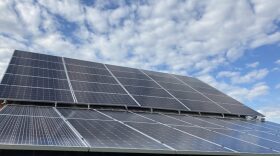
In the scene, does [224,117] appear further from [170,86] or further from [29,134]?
[29,134]

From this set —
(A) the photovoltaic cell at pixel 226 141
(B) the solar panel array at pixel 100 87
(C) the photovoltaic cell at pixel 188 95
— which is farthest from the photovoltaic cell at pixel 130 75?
(A) the photovoltaic cell at pixel 226 141

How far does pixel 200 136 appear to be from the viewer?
14227 millimetres

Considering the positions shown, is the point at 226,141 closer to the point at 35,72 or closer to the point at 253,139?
the point at 253,139

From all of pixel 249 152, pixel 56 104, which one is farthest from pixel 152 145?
pixel 56 104

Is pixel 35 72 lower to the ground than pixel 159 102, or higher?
higher

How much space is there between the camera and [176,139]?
41.9ft

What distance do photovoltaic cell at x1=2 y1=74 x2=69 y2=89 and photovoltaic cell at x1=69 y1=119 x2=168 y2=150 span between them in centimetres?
636

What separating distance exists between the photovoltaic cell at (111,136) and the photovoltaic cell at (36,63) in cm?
957

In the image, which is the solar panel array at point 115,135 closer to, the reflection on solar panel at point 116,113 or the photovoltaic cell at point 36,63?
the reflection on solar panel at point 116,113

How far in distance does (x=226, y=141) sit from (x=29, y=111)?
9.11 metres

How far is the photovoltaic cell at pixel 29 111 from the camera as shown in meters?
14.6

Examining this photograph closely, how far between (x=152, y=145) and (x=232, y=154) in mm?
2989

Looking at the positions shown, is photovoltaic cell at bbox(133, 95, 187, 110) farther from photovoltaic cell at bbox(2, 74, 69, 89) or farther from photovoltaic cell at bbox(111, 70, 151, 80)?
photovoltaic cell at bbox(2, 74, 69, 89)

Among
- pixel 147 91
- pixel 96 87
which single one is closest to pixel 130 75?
pixel 147 91
